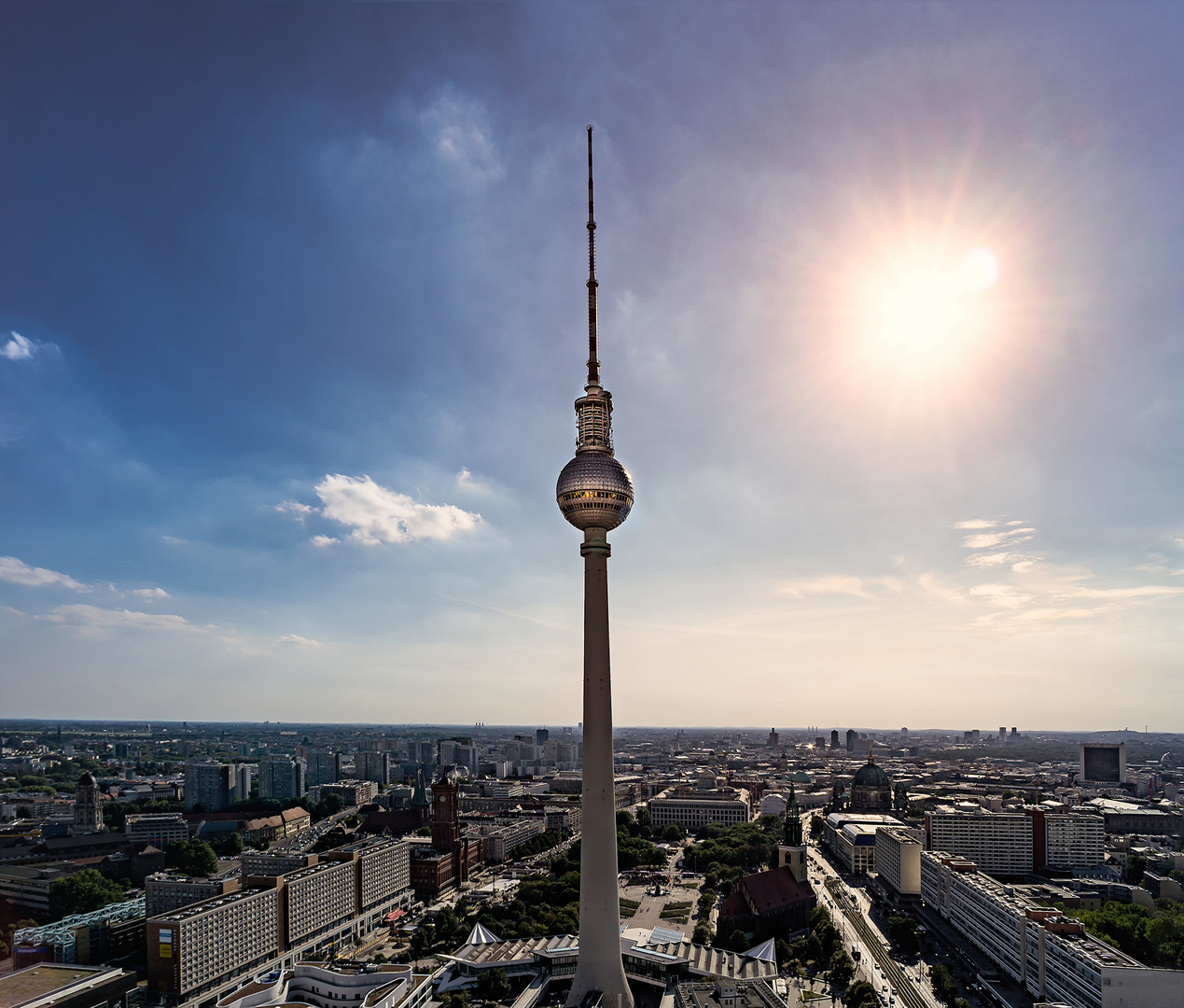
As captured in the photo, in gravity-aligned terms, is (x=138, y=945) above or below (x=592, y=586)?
below

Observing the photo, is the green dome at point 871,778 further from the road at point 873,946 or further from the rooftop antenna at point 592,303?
the rooftop antenna at point 592,303

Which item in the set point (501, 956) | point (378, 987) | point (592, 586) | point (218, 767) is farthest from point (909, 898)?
point (218, 767)

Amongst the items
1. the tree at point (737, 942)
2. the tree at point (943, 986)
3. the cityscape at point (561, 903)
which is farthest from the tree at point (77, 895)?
the tree at point (943, 986)

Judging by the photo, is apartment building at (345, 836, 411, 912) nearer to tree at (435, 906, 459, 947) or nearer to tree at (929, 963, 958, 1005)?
tree at (435, 906, 459, 947)

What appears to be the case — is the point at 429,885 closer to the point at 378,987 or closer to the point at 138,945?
the point at 138,945

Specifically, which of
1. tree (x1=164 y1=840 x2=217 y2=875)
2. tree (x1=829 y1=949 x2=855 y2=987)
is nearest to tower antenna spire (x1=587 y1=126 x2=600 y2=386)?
tree (x1=829 y1=949 x2=855 y2=987)
